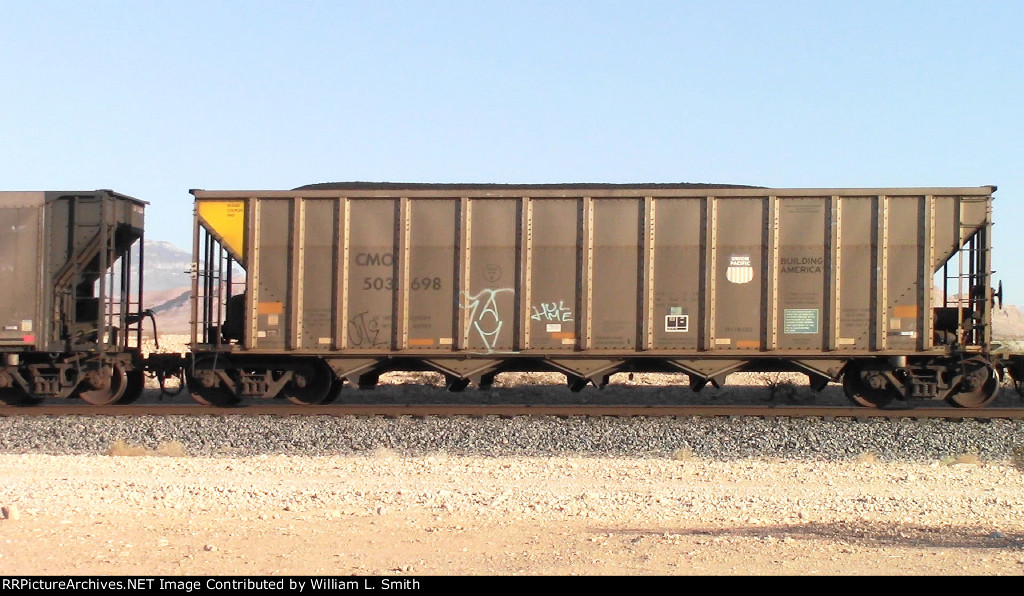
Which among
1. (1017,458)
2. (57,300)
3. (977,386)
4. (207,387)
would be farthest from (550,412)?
(57,300)

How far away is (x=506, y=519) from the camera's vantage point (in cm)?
684

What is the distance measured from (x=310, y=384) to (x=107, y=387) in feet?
10.9

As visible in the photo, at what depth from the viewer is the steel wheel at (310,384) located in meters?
14.2

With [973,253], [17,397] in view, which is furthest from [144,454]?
[973,253]

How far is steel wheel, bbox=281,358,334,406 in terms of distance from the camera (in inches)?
559

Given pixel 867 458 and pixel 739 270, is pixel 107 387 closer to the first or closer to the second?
pixel 739 270

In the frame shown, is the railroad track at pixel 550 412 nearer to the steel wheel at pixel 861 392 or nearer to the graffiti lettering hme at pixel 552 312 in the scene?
the steel wheel at pixel 861 392

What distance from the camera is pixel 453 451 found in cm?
1145

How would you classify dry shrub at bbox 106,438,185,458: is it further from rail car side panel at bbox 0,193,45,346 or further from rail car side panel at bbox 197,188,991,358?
rail car side panel at bbox 0,193,45,346

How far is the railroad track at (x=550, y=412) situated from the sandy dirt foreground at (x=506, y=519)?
2951mm

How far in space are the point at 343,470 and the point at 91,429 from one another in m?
4.96

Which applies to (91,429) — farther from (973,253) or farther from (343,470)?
(973,253)

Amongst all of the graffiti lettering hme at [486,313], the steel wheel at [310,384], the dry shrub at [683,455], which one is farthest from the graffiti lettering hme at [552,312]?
the steel wheel at [310,384]

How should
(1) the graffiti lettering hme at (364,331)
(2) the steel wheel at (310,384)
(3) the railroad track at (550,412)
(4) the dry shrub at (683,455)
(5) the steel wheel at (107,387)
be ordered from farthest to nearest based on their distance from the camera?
(5) the steel wheel at (107,387)
(2) the steel wheel at (310,384)
(1) the graffiti lettering hme at (364,331)
(3) the railroad track at (550,412)
(4) the dry shrub at (683,455)
